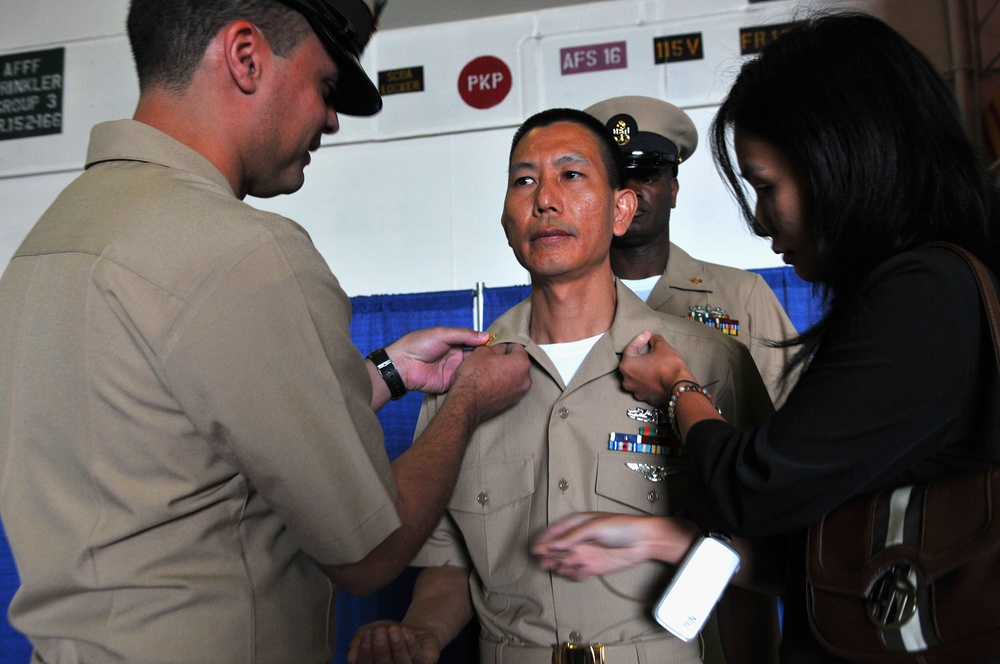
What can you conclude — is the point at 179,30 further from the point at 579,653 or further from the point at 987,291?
the point at 579,653

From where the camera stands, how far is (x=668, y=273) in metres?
2.61

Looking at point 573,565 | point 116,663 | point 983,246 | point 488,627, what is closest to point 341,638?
point 488,627

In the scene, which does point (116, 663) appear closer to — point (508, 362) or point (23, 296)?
point (23, 296)

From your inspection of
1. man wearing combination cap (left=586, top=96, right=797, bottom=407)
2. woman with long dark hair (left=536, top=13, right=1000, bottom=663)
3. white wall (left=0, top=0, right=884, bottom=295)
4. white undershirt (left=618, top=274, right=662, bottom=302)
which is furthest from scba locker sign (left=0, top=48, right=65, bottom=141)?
woman with long dark hair (left=536, top=13, right=1000, bottom=663)

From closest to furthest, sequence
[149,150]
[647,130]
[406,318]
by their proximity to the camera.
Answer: [149,150] < [647,130] < [406,318]

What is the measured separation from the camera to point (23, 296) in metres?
0.95

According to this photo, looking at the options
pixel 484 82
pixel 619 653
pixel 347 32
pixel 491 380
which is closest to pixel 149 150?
pixel 347 32

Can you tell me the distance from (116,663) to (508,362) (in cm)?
89

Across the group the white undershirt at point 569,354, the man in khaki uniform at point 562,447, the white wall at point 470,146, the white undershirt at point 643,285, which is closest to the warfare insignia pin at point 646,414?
the man in khaki uniform at point 562,447

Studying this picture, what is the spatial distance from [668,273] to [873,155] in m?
1.56

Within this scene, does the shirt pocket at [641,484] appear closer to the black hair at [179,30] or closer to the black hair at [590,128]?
the black hair at [590,128]

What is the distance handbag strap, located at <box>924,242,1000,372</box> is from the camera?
3.02 feet

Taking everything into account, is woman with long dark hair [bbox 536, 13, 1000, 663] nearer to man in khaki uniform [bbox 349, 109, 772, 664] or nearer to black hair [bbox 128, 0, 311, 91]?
man in khaki uniform [bbox 349, 109, 772, 664]

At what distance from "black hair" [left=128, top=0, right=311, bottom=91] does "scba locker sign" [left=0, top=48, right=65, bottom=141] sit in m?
4.95
